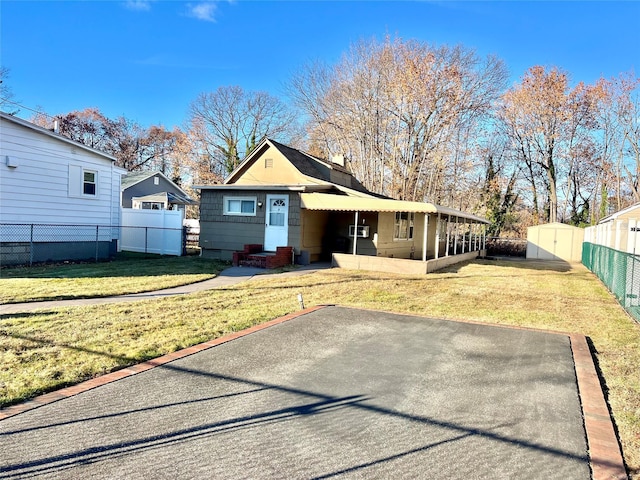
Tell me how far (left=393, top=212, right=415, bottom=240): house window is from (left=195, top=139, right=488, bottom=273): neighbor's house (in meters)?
0.04

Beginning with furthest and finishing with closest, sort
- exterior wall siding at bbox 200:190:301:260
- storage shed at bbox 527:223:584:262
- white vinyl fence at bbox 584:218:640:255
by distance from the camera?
storage shed at bbox 527:223:584:262
white vinyl fence at bbox 584:218:640:255
exterior wall siding at bbox 200:190:301:260

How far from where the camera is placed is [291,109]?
3538 cm

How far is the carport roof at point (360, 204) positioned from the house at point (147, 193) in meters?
15.0

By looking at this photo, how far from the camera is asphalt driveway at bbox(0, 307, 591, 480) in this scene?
2559 millimetres

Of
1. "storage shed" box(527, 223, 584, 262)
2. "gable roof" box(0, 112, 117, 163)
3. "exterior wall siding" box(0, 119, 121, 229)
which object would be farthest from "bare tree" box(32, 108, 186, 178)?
"storage shed" box(527, 223, 584, 262)

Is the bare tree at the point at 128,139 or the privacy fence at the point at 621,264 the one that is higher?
the bare tree at the point at 128,139

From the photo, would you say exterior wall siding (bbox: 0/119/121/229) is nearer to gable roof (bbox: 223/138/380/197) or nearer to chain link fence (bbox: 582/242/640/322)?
gable roof (bbox: 223/138/380/197)

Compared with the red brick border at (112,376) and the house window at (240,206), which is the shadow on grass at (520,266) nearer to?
the house window at (240,206)

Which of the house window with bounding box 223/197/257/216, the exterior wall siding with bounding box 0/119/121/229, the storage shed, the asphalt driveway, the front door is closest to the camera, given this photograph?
the asphalt driveway

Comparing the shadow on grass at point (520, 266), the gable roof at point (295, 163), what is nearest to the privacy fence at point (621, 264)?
the shadow on grass at point (520, 266)

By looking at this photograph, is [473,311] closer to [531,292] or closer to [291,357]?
[531,292]

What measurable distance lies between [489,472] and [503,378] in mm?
1867

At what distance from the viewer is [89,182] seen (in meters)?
14.9

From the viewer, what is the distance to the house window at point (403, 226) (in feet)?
56.7
